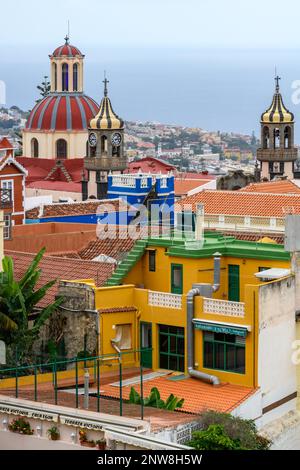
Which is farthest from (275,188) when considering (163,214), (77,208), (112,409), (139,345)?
(112,409)

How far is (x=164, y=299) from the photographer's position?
2592cm

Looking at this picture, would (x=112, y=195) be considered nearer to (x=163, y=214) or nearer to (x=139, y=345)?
(x=163, y=214)

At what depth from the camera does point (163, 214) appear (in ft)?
134

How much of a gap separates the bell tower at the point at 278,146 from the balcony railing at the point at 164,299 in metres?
37.8

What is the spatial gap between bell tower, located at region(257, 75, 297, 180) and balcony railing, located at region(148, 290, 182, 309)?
124 ft

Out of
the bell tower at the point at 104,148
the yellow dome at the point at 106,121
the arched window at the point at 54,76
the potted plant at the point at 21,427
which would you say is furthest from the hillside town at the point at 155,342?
the arched window at the point at 54,76

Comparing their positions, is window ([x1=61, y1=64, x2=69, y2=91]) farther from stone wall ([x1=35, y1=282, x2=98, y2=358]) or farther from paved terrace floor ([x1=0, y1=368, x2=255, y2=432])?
paved terrace floor ([x1=0, y1=368, x2=255, y2=432])

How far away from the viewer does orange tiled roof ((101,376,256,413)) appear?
78.7ft

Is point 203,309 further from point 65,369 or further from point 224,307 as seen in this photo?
point 65,369

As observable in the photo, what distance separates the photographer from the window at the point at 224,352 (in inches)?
982

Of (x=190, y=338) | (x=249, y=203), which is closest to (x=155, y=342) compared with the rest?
(x=190, y=338)

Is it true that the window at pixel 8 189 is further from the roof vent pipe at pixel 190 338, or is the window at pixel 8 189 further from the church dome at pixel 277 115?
the church dome at pixel 277 115
